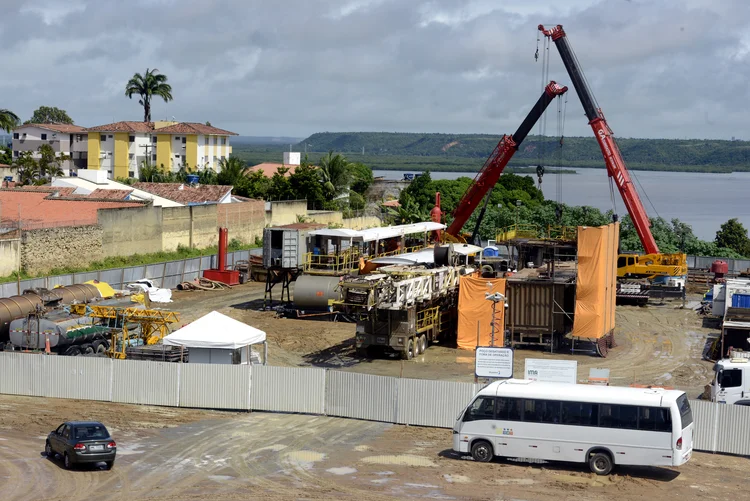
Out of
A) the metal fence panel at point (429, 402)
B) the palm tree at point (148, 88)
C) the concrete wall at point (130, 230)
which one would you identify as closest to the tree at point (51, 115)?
the palm tree at point (148, 88)

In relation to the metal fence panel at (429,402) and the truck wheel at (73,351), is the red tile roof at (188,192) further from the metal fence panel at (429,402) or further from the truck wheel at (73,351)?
the metal fence panel at (429,402)

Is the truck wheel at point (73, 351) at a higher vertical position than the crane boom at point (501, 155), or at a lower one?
lower

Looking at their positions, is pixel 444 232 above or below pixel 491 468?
above

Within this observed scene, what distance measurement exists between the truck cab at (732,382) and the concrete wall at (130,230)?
4105cm

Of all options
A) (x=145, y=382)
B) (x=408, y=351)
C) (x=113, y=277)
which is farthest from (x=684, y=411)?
(x=113, y=277)

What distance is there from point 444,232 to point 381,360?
2657cm

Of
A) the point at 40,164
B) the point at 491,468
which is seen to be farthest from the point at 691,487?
the point at 40,164

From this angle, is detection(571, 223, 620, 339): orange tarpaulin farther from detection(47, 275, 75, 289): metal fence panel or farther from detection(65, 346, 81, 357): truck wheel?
detection(47, 275, 75, 289): metal fence panel

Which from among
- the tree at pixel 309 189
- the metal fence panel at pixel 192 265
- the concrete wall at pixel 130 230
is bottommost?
the metal fence panel at pixel 192 265

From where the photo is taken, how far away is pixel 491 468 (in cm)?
2502

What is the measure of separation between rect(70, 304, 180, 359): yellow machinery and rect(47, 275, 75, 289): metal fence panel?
12850 mm

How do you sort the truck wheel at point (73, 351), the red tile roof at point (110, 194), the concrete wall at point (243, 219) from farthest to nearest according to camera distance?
1. the red tile roof at point (110, 194)
2. the concrete wall at point (243, 219)
3. the truck wheel at point (73, 351)

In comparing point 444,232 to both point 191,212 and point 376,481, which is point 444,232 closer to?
point 191,212

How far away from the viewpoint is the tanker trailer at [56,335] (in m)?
37.1
